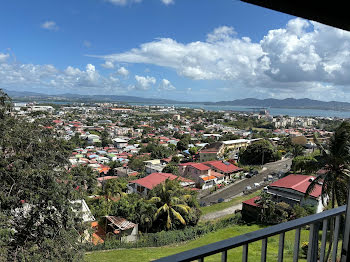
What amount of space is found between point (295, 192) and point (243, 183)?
27.8 ft

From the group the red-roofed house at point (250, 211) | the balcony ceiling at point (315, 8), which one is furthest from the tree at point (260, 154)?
the balcony ceiling at point (315, 8)

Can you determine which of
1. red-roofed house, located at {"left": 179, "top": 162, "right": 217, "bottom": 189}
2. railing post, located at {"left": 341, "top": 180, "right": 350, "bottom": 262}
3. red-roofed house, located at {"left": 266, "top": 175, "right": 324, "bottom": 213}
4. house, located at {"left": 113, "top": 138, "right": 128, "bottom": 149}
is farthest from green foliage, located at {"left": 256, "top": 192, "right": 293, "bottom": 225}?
house, located at {"left": 113, "top": 138, "right": 128, "bottom": 149}

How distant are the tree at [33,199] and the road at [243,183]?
11294mm

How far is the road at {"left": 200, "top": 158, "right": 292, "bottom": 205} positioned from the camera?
16078mm

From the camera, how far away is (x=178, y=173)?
20875 mm

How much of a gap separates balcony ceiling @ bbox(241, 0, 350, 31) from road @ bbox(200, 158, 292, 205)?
15091mm

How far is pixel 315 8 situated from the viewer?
0.74m

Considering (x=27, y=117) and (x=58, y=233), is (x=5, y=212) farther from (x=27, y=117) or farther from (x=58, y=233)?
(x=27, y=117)

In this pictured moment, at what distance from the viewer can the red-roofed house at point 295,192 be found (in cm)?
970

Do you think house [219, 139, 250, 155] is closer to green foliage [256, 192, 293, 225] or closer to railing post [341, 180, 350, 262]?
green foliage [256, 192, 293, 225]

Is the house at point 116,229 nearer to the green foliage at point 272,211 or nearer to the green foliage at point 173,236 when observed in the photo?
the green foliage at point 173,236

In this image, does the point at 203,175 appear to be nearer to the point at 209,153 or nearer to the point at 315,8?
the point at 209,153

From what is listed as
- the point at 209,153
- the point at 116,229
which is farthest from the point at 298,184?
the point at 209,153

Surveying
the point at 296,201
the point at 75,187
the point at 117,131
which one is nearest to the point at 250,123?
the point at 117,131
